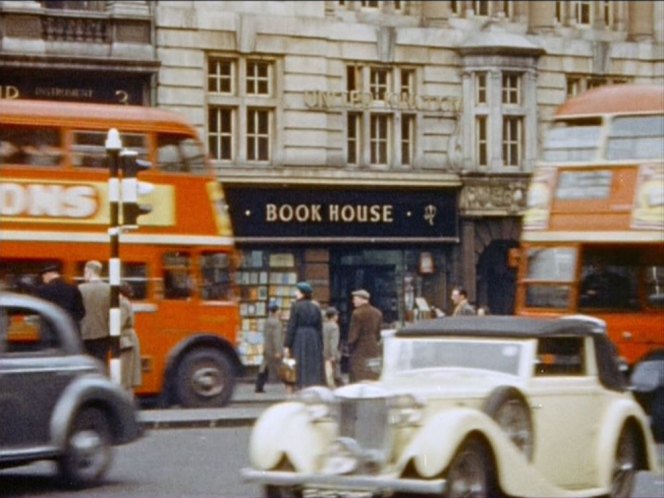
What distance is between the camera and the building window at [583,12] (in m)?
43.2

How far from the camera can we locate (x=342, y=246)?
1559 inches

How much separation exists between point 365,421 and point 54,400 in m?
3.74

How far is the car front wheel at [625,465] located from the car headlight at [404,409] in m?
2.22

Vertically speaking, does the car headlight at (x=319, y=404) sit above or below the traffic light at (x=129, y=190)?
below

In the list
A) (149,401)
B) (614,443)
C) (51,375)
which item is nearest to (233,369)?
(149,401)

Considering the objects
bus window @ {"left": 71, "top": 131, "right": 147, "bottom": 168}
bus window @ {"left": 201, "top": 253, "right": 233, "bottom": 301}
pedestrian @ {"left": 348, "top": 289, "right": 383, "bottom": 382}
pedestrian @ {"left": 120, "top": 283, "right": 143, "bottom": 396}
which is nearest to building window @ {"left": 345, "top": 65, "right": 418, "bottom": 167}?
bus window @ {"left": 201, "top": 253, "right": 233, "bottom": 301}

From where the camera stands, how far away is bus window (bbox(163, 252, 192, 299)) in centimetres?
2631

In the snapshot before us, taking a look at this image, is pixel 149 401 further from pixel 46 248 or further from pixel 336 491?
pixel 336 491

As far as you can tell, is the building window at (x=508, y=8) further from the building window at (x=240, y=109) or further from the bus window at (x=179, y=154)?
the bus window at (x=179, y=154)

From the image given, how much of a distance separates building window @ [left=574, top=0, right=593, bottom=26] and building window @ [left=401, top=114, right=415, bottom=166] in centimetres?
495

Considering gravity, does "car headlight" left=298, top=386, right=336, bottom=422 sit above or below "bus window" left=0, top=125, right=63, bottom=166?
below

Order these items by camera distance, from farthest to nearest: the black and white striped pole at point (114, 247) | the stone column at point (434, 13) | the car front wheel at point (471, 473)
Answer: the stone column at point (434, 13) → the black and white striped pole at point (114, 247) → the car front wheel at point (471, 473)

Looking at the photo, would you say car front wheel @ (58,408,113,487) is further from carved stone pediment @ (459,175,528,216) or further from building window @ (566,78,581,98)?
building window @ (566,78,581,98)

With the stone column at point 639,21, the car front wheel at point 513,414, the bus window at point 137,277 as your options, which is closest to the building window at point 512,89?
the stone column at point 639,21
